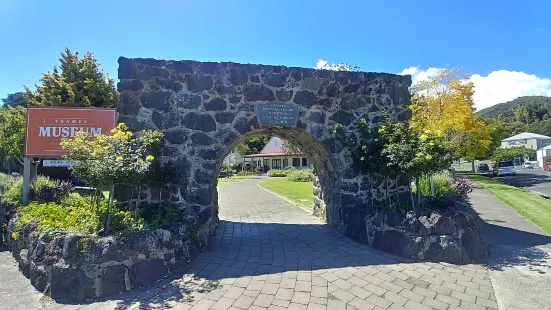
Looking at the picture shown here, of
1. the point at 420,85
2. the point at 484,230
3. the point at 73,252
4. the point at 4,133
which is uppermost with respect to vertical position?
the point at 420,85

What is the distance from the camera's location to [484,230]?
7.75 meters

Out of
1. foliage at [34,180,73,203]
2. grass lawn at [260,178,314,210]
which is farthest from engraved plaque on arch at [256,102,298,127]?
grass lawn at [260,178,314,210]

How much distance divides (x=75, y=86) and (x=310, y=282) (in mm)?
19681

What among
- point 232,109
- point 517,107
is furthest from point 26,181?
point 517,107

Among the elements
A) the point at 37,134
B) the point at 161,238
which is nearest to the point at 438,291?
the point at 161,238

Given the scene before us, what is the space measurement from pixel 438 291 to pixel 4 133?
14927 mm

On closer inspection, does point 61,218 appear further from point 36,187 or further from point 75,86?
point 75,86

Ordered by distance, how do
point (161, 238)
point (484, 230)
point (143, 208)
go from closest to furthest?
1. point (161, 238)
2. point (143, 208)
3. point (484, 230)

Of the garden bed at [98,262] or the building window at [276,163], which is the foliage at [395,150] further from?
the building window at [276,163]

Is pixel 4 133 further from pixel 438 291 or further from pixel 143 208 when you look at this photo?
pixel 438 291

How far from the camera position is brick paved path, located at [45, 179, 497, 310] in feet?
11.8

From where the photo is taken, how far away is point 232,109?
635 centimetres

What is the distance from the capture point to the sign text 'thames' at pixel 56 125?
689cm

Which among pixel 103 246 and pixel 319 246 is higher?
pixel 103 246
